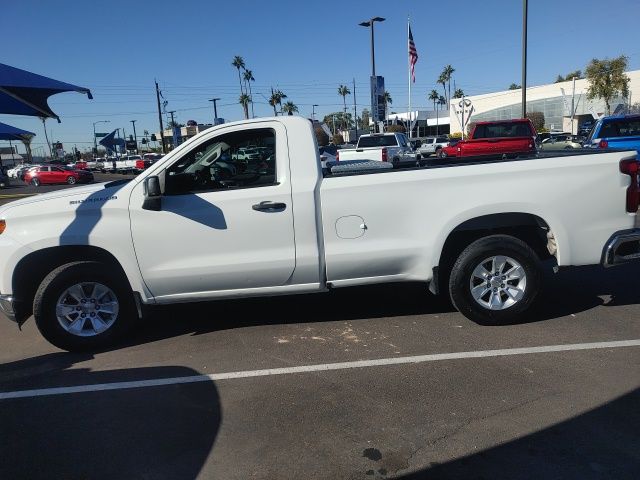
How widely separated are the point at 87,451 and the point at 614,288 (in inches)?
225

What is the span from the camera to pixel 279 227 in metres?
4.80

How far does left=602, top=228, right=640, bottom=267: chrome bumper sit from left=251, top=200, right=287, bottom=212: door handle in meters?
3.02

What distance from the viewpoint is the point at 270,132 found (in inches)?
197

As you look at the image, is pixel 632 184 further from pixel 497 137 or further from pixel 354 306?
pixel 497 137

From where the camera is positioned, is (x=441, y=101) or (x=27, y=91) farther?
(x=441, y=101)

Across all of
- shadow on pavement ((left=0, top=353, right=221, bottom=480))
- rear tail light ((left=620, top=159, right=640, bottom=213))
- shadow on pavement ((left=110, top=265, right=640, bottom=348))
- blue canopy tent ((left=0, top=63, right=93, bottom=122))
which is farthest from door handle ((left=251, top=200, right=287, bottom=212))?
blue canopy tent ((left=0, top=63, right=93, bottom=122))

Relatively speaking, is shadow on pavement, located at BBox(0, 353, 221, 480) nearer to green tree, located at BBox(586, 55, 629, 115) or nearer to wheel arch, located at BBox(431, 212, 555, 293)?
wheel arch, located at BBox(431, 212, 555, 293)

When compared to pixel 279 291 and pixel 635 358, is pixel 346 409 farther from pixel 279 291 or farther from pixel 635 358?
pixel 635 358

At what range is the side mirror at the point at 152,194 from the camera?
4.56 metres

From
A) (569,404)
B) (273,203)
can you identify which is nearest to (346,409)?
(569,404)

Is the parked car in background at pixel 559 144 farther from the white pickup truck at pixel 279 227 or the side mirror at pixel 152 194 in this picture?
the side mirror at pixel 152 194

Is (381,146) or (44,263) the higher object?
(381,146)

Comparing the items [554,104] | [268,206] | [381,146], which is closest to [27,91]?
[268,206]

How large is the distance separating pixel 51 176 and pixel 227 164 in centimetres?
4039
